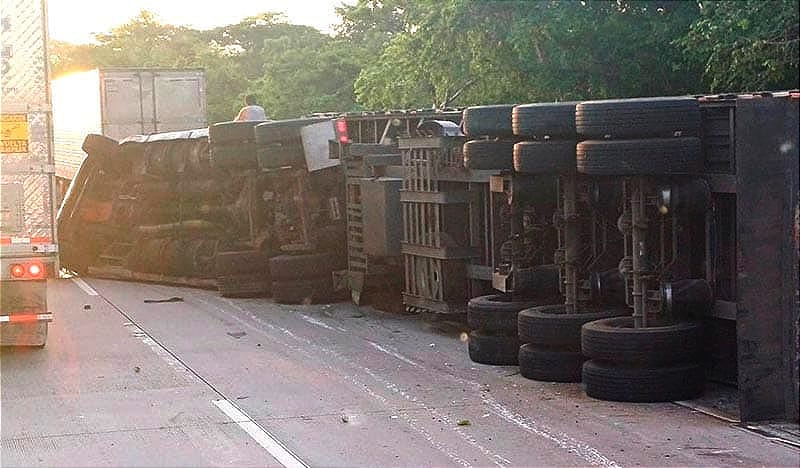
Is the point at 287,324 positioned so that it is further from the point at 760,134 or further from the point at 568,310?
the point at 760,134

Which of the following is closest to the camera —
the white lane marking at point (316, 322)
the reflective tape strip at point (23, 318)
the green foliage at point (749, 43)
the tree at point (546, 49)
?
the reflective tape strip at point (23, 318)

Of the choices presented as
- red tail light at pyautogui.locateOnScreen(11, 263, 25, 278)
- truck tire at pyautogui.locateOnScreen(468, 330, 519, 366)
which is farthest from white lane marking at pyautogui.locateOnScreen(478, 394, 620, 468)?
red tail light at pyautogui.locateOnScreen(11, 263, 25, 278)

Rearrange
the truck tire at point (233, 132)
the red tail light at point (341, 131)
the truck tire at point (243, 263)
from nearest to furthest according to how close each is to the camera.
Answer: the red tail light at point (341, 131)
the truck tire at point (243, 263)
the truck tire at point (233, 132)

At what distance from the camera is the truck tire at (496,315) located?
11898mm

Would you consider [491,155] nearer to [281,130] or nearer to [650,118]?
[650,118]

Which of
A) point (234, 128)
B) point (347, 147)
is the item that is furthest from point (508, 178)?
point (234, 128)

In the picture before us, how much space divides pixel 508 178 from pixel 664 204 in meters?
2.16

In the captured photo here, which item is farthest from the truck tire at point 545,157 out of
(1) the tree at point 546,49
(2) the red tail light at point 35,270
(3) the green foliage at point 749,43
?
(1) the tree at point 546,49

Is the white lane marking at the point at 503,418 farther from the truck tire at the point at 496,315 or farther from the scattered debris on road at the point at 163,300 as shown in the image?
the scattered debris on road at the point at 163,300

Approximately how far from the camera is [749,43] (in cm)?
2153

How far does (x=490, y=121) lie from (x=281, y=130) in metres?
5.79

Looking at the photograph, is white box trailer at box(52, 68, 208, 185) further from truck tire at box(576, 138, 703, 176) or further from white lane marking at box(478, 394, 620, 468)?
truck tire at box(576, 138, 703, 176)

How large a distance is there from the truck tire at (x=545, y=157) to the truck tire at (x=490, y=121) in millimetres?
795

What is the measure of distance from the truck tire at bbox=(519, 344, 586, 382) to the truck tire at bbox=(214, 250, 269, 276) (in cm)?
750
